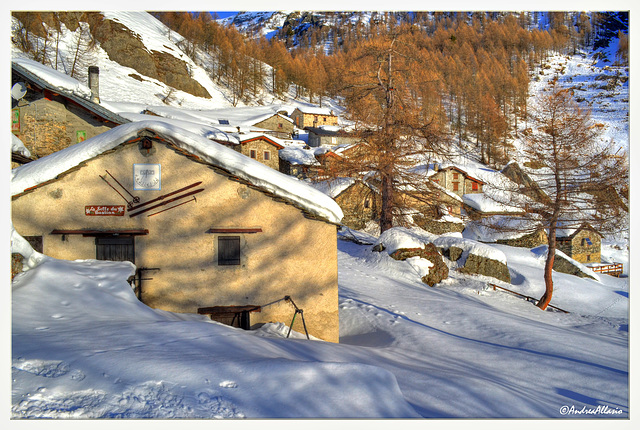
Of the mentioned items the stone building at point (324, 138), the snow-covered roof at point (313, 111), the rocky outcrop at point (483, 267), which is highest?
the snow-covered roof at point (313, 111)

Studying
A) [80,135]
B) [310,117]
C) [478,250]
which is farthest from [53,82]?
[310,117]

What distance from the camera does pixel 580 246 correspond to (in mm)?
30266

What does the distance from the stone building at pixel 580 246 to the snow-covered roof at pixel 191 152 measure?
91.4 ft

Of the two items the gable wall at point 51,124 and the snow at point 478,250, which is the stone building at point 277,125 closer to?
the gable wall at point 51,124

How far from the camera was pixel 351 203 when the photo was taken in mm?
27578

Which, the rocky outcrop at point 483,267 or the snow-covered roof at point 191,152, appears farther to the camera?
the rocky outcrop at point 483,267

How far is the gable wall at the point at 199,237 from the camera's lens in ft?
26.2

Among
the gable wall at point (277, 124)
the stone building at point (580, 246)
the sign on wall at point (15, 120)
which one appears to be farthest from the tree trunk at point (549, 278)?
the gable wall at point (277, 124)

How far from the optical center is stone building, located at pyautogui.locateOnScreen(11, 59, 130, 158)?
16.0m

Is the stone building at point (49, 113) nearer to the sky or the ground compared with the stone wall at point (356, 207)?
→ nearer to the sky

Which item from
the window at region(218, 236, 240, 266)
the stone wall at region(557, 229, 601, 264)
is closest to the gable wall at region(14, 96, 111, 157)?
the window at region(218, 236, 240, 266)

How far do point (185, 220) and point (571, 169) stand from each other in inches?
531

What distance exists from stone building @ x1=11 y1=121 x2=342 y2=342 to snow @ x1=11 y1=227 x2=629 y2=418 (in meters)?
0.68

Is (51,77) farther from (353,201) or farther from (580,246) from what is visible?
(580,246)
